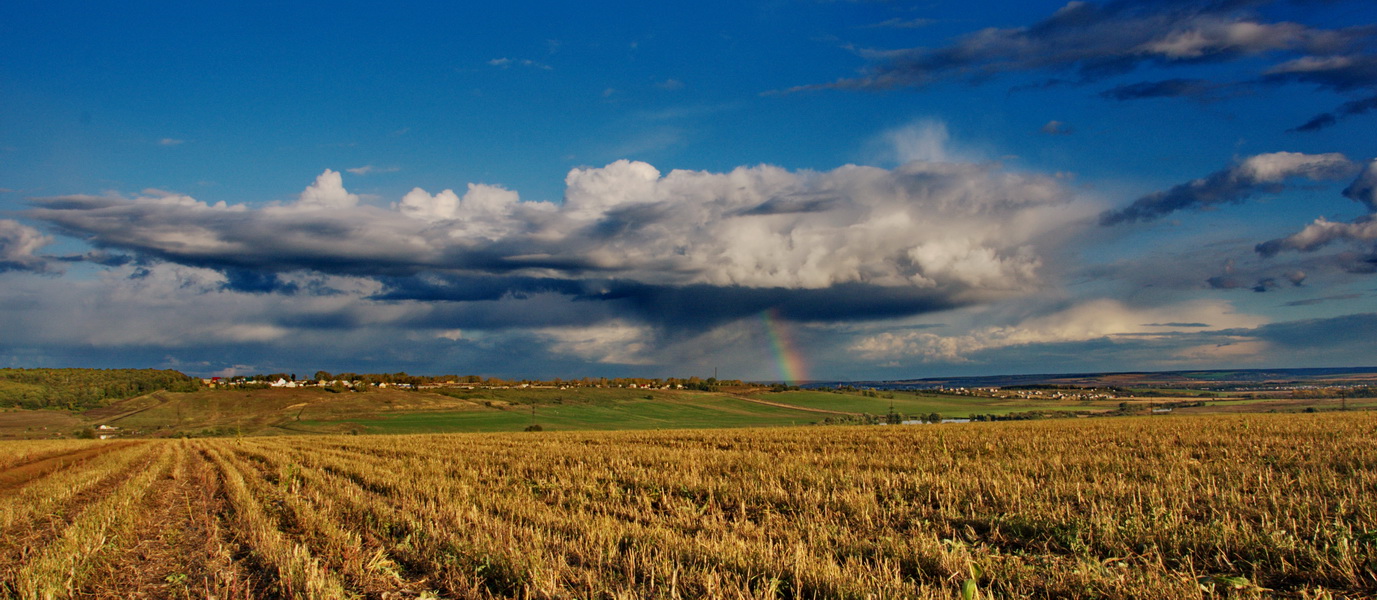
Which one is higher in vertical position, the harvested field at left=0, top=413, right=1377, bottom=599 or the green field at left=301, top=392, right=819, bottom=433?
the harvested field at left=0, top=413, right=1377, bottom=599

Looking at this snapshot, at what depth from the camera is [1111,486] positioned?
445 inches

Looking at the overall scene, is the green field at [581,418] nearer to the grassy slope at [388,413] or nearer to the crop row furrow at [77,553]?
the grassy slope at [388,413]

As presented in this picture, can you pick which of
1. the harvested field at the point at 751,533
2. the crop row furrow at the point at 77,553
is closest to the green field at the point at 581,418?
the harvested field at the point at 751,533

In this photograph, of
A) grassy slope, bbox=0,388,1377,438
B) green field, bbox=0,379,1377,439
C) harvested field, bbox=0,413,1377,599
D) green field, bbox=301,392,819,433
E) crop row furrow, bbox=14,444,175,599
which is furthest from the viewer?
grassy slope, bbox=0,388,1377,438

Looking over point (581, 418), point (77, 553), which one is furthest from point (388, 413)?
point (77, 553)

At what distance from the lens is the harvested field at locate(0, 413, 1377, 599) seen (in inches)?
241

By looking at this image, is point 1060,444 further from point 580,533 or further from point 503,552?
point 503,552

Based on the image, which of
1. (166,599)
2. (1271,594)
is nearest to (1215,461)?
(1271,594)

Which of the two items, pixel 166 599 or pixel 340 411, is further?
pixel 340 411

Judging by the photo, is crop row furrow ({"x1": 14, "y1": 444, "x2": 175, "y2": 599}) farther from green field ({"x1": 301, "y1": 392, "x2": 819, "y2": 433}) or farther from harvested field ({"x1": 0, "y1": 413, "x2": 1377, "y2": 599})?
green field ({"x1": 301, "y1": 392, "x2": 819, "y2": 433})

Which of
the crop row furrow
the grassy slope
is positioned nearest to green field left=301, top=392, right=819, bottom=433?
the grassy slope

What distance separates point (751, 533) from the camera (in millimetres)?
8578

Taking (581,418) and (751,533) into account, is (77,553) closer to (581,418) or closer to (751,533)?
(751,533)

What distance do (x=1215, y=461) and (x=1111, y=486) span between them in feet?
24.5
